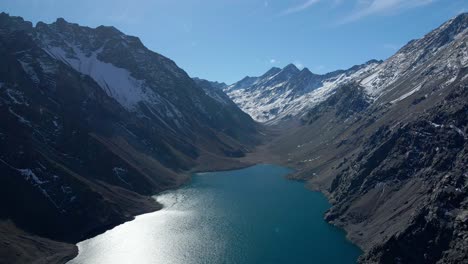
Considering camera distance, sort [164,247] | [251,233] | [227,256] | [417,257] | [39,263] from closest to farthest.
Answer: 1. [417,257]
2. [39,263]
3. [227,256]
4. [164,247]
5. [251,233]

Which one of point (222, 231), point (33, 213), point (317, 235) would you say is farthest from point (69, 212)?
point (317, 235)

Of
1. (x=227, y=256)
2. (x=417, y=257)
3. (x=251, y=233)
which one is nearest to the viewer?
(x=417, y=257)

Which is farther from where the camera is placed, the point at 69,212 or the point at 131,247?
the point at 69,212

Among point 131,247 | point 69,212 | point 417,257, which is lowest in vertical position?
point 417,257

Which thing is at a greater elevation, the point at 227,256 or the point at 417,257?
the point at 227,256

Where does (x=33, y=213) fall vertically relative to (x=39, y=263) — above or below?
above

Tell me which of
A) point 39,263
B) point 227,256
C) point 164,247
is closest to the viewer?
point 39,263

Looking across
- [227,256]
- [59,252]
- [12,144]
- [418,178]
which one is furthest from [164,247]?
[418,178]

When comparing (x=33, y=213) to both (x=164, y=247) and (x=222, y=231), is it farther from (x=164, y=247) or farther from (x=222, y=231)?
(x=222, y=231)

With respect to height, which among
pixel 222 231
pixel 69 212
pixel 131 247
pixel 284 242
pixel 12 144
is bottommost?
pixel 284 242

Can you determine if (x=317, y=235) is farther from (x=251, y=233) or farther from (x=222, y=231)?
(x=222, y=231)
